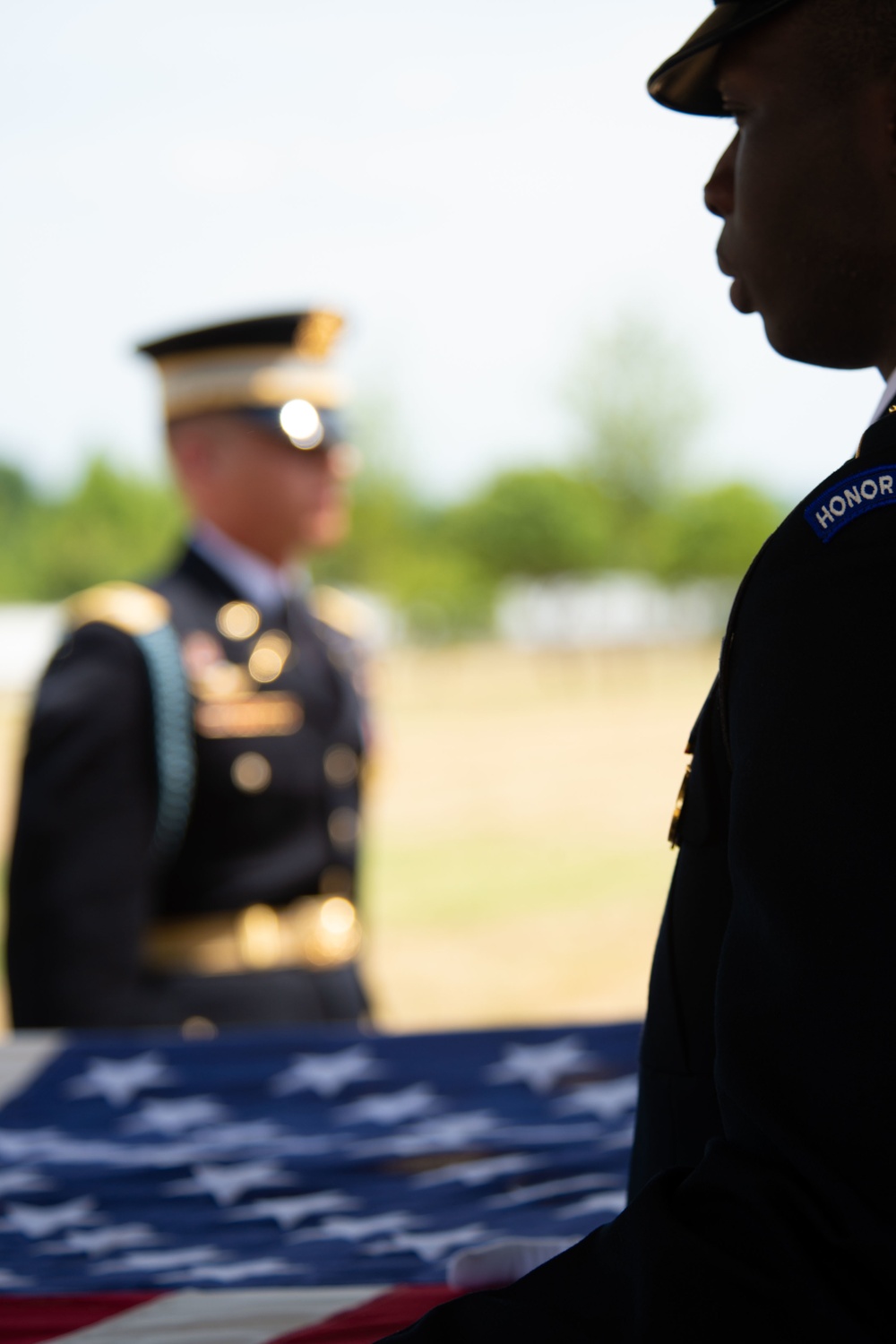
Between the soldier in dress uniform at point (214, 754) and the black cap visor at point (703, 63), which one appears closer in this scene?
the black cap visor at point (703, 63)

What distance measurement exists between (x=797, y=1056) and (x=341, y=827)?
2.26m

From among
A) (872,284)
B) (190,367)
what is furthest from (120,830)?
(872,284)

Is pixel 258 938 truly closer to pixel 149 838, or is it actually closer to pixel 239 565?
pixel 149 838

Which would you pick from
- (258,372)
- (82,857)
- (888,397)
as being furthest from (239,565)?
(888,397)

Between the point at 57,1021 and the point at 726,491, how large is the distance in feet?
143

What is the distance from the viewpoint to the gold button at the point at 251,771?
2867mm

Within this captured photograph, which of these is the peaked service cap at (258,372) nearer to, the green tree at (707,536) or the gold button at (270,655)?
the gold button at (270,655)

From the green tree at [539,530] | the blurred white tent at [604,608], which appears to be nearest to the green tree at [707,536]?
the blurred white tent at [604,608]

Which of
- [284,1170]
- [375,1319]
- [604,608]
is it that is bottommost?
[375,1319]

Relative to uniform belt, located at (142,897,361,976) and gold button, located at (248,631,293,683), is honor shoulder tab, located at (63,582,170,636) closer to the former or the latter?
gold button, located at (248,631,293,683)

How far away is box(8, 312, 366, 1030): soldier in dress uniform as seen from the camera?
2699 millimetres

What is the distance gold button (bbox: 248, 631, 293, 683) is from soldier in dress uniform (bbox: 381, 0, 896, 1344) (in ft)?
6.85

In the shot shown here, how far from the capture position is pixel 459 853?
11.3 metres

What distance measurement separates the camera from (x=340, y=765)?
310cm
